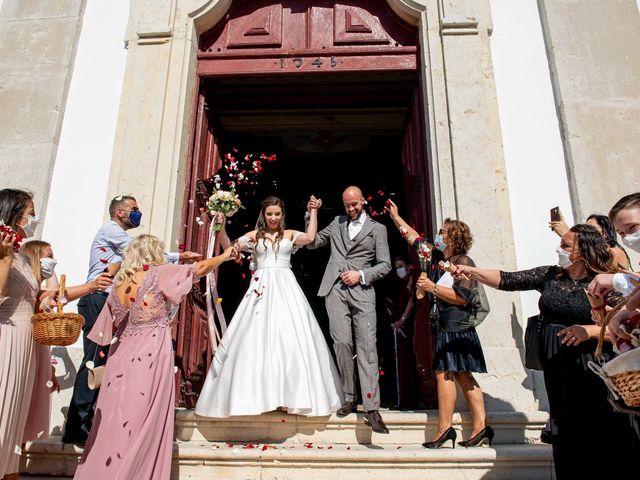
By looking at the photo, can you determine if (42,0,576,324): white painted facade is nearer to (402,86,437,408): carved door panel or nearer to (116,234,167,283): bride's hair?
(402,86,437,408): carved door panel

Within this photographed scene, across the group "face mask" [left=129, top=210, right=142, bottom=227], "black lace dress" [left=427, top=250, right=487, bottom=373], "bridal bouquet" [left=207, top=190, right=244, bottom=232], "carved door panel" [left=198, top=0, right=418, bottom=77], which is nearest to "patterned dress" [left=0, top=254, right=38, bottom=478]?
"face mask" [left=129, top=210, right=142, bottom=227]

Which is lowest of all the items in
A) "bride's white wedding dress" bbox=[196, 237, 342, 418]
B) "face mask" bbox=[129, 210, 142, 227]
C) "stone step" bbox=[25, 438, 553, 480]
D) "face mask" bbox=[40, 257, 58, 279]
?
"stone step" bbox=[25, 438, 553, 480]

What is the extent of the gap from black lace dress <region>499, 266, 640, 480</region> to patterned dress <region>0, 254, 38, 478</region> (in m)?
2.91

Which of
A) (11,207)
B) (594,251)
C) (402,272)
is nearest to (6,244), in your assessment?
(11,207)

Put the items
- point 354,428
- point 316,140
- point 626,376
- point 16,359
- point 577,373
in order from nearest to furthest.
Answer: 1. point 626,376
2. point 577,373
3. point 16,359
4. point 354,428
5. point 316,140

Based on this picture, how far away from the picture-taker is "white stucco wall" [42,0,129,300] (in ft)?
16.0

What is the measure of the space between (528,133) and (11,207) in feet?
13.7

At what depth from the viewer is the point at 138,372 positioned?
313cm

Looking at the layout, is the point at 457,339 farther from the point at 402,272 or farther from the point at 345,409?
the point at 402,272

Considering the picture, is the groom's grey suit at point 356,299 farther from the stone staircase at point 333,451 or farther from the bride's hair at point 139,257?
the bride's hair at point 139,257

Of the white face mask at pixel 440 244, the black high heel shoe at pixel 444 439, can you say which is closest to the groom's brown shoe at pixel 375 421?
the black high heel shoe at pixel 444 439

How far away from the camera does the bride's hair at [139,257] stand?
131 inches

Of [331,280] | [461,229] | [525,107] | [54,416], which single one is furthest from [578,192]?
[54,416]

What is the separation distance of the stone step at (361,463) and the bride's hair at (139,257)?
1129 mm
